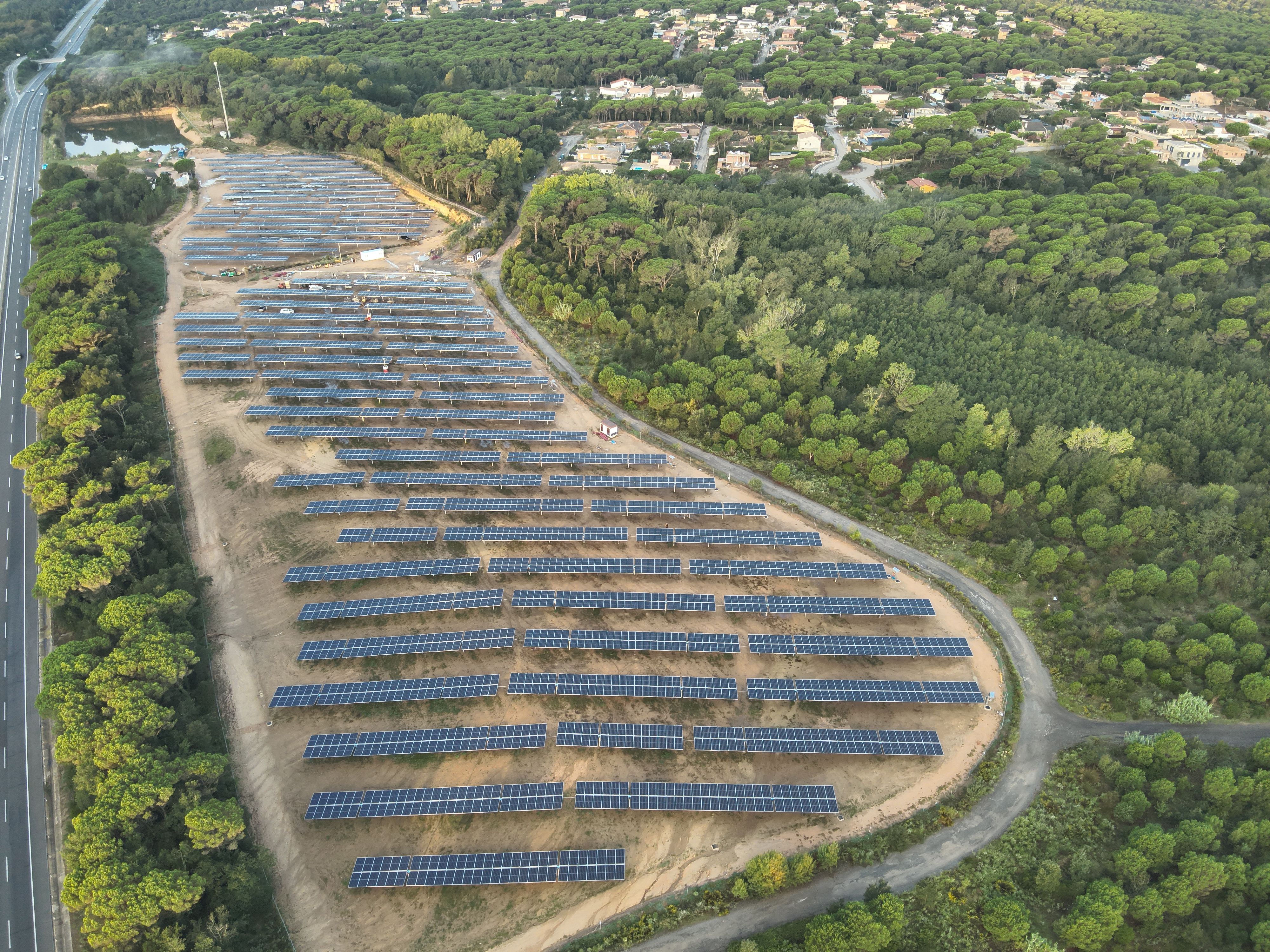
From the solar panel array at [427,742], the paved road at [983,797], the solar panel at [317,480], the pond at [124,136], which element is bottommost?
the paved road at [983,797]

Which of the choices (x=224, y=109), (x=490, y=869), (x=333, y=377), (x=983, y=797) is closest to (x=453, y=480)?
(x=333, y=377)

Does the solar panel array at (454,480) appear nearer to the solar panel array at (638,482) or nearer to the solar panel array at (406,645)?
the solar panel array at (638,482)

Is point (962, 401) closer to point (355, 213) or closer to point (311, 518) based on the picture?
point (311, 518)

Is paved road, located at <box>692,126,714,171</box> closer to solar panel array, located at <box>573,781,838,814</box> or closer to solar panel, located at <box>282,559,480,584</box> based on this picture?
solar panel, located at <box>282,559,480,584</box>

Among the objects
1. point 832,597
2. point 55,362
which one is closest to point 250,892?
point 832,597

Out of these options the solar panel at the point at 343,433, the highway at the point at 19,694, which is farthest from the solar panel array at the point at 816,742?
the solar panel at the point at 343,433

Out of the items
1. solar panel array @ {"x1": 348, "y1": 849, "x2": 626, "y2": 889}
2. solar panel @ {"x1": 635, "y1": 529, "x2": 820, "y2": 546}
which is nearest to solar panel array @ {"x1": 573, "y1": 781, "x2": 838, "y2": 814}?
solar panel array @ {"x1": 348, "y1": 849, "x2": 626, "y2": 889}
